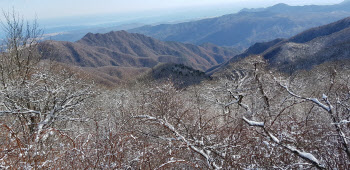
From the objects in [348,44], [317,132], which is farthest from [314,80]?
[348,44]

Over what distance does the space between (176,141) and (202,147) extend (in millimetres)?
577

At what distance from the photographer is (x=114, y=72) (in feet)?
433

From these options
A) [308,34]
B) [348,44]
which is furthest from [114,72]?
[308,34]

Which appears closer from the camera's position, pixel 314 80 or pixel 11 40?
pixel 11 40

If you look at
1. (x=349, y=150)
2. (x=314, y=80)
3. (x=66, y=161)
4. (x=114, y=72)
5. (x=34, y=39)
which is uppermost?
(x=34, y=39)

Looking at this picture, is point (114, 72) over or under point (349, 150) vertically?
under

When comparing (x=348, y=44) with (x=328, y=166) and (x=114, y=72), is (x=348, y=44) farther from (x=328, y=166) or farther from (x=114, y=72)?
(x=114, y=72)

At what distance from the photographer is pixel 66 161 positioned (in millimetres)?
4188

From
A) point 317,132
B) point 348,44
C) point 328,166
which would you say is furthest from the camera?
point 348,44

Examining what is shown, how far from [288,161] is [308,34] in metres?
205

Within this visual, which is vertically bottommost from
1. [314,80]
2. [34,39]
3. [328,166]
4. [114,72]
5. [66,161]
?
[114,72]

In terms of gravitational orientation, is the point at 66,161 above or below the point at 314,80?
above

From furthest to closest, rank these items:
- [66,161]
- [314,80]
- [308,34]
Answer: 1. [308,34]
2. [314,80]
3. [66,161]

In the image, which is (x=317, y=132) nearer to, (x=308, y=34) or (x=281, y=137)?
(x=281, y=137)
